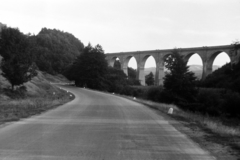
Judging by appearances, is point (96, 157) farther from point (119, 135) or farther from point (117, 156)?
point (119, 135)

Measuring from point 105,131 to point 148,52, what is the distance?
71.4 m

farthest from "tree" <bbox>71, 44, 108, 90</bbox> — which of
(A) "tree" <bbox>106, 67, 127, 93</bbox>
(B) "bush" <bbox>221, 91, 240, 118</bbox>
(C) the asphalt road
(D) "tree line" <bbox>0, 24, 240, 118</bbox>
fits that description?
(C) the asphalt road

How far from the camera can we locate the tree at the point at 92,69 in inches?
2518

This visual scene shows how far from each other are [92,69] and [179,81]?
26723 millimetres

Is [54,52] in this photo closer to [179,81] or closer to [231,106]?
[179,81]

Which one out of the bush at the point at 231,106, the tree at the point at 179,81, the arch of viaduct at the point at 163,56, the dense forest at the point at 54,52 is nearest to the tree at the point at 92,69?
the arch of viaduct at the point at 163,56

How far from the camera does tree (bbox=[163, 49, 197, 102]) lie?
42375 millimetres

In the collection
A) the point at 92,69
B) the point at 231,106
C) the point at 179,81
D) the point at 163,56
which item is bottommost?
the point at 231,106

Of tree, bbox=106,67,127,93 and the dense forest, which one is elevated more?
the dense forest

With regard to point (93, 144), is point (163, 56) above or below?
above

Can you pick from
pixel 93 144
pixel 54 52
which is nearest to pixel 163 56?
pixel 54 52

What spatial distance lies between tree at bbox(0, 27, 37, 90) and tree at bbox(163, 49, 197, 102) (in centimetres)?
2318

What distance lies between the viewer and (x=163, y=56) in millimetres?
74625

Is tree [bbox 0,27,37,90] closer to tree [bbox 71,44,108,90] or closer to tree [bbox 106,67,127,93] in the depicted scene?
tree [bbox 71,44,108,90]
